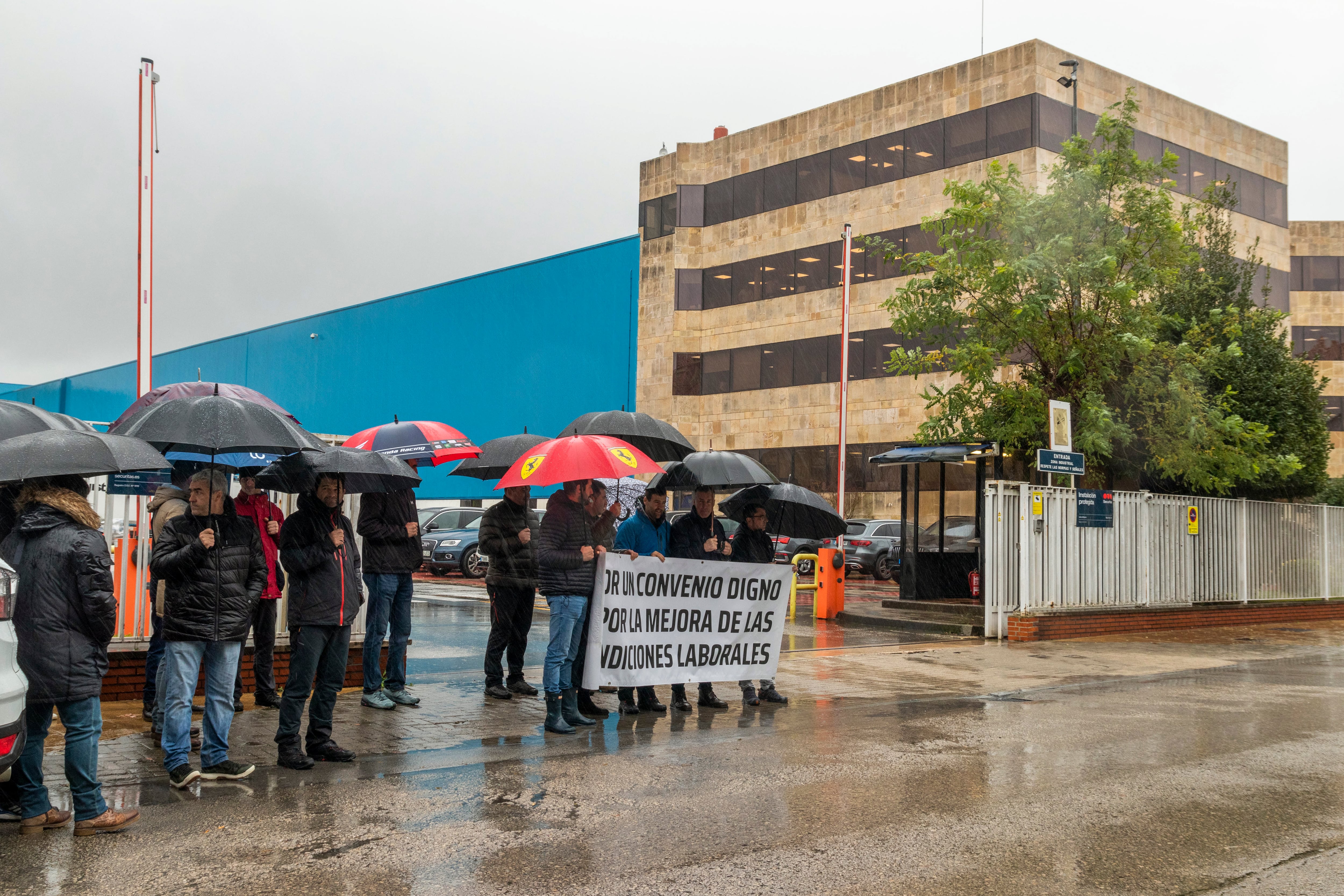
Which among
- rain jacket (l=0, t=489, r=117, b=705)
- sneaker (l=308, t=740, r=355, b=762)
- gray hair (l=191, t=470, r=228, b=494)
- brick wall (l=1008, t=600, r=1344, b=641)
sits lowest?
brick wall (l=1008, t=600, r=1344, b=641)

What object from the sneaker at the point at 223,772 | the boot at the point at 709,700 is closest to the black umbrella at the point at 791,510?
the boot at the point at 709,700

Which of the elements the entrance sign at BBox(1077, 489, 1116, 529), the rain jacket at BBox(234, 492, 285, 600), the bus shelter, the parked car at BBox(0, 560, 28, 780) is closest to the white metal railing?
the entrance sign at BBox(1077, 489, 1116, 529)

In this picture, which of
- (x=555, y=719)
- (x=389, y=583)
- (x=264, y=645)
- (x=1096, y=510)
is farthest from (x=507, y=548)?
(x=1096, y=510)

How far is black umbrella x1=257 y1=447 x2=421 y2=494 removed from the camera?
23.5ft

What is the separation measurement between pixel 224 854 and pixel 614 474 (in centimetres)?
345

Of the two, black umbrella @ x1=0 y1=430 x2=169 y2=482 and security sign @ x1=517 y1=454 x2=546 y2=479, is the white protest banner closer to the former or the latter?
security sign @ x1=517 y1=454 x2=546 y2=479

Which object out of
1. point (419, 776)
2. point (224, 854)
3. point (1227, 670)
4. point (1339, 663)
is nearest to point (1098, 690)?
point (1227, 670)

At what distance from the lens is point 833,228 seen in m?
42.8

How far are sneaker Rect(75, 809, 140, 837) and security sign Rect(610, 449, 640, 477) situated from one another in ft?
11.3

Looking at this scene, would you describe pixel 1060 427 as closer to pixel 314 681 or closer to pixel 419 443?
pixel 419 443

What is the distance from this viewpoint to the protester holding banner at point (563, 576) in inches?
322

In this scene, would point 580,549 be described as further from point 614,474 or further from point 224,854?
point 224,854

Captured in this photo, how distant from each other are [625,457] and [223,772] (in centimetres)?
321

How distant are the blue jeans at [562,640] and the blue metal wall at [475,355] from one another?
91.5 feet
